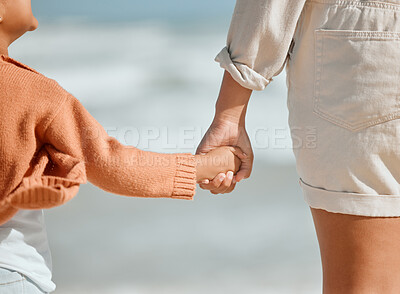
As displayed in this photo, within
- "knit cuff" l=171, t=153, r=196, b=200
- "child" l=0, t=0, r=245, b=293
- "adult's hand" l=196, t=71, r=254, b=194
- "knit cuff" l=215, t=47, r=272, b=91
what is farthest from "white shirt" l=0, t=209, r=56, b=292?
"knit cuff" l=215, t=47, r=272, b=91

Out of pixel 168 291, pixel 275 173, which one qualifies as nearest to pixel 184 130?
pixel 275 173

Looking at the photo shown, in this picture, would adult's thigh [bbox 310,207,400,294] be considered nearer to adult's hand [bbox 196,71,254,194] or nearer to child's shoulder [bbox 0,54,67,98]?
adult's hand [bbox 196,71,254,194]

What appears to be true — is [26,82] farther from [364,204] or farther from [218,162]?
[364,204]

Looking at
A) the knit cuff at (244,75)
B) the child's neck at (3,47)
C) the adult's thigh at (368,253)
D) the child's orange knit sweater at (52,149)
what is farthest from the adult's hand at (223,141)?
the child's neck at (3,47)

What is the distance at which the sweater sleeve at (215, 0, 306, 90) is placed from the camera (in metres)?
1.20

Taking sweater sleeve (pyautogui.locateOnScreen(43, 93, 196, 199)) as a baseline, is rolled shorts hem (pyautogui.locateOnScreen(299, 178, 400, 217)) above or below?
below

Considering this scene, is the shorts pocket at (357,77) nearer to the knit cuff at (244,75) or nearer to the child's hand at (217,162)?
the knit cuff at (244,75)

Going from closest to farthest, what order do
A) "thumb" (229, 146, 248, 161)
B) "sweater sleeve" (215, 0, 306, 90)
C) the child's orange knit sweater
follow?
the child's orange knit sweater
"sweater sleeve" (215, 0, 306, 90)
"thumb" (229, 146, 248, 161)

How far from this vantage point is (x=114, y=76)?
7.61m

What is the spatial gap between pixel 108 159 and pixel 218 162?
0.38 metres

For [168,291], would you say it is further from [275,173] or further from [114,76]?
[114,76]

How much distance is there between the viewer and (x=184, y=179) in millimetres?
1221

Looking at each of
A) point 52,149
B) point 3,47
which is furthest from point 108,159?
point 3,47

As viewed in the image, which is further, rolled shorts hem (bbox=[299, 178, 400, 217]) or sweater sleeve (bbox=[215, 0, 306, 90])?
sweater sleeve (bbox=[215, 0, 306, 90])
